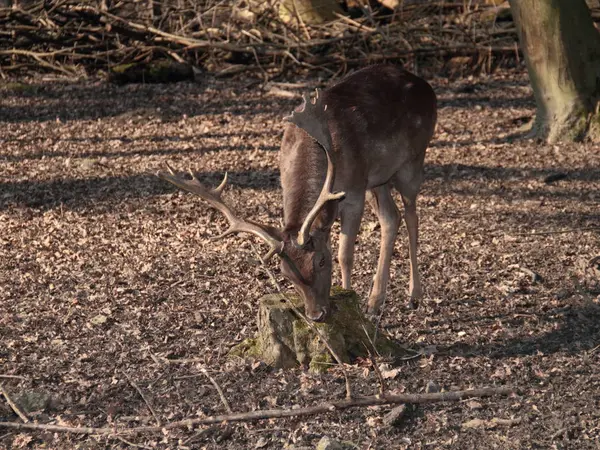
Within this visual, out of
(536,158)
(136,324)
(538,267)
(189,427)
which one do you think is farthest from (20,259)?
(536,158)

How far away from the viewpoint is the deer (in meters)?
5.91

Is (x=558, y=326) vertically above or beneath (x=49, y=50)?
beneath

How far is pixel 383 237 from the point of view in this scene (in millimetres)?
7457

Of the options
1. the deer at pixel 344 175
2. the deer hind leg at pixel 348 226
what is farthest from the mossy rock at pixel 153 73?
the deer hind leg at pixel 348 226

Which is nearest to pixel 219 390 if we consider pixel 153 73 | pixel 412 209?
pixel 412 209

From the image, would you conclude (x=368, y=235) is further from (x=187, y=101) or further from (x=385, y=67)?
(x=187, y=101)

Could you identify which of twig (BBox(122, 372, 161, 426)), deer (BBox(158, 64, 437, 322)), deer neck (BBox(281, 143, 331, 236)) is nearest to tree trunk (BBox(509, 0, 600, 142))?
deer (BBox(158, 64, 437, 322))

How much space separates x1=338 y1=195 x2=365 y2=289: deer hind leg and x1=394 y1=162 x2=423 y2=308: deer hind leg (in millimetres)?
589

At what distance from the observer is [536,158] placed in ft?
35.1

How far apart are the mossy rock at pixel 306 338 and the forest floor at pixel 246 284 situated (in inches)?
5.0

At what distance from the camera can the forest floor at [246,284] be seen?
5.45m

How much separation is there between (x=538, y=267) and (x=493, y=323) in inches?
47.4

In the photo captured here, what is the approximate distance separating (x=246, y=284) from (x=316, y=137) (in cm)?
195

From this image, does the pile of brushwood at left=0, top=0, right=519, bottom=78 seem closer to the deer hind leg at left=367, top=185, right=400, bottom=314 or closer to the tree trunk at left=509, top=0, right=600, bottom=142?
the tree trunk at left=509, top=0, right=600, bottom=142
